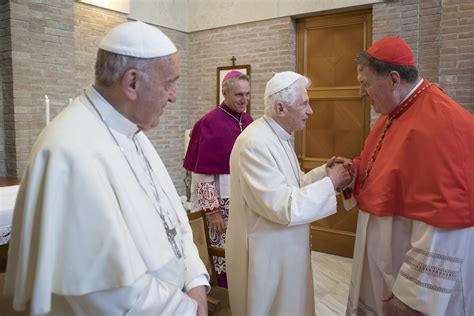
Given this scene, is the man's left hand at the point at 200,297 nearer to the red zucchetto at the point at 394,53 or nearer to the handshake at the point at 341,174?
the handshake at the point at 341,174

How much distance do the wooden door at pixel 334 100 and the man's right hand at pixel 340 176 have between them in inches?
124

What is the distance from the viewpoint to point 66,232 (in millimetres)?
1124

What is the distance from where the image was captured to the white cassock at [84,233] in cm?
111

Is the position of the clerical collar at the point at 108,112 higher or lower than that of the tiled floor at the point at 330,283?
higher

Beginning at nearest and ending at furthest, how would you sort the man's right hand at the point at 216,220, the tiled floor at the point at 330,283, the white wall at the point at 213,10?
the man's right hand at the point at 216,220 < the tiled floor at the point at 330,283 < the white wall at the point at 213,10

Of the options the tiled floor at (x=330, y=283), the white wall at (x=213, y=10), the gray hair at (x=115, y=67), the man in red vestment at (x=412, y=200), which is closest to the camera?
the gray hair at (x=115, y=67)

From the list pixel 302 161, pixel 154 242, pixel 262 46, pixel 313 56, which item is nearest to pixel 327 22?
pixel 313 56

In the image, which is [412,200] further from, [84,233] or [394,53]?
[84,233]

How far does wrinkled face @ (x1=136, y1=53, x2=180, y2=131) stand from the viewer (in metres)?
1.36

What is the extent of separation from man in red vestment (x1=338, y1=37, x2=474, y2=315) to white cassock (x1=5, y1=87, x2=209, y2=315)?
100 centimetres

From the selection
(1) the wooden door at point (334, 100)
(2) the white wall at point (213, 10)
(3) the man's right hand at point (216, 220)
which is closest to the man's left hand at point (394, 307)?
(3) the man's right hand at point (216, 220)

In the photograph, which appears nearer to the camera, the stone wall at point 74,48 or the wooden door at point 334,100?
the stone wall at point 74,48

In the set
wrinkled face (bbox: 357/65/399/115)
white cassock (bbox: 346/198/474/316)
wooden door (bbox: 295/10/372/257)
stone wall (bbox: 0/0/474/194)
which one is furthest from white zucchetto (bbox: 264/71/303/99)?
wooden door (bbox: 295/10/372/257)

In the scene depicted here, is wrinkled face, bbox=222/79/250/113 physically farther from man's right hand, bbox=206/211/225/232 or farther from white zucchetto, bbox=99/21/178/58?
white zucchetto, bbox=99/21/178/58
